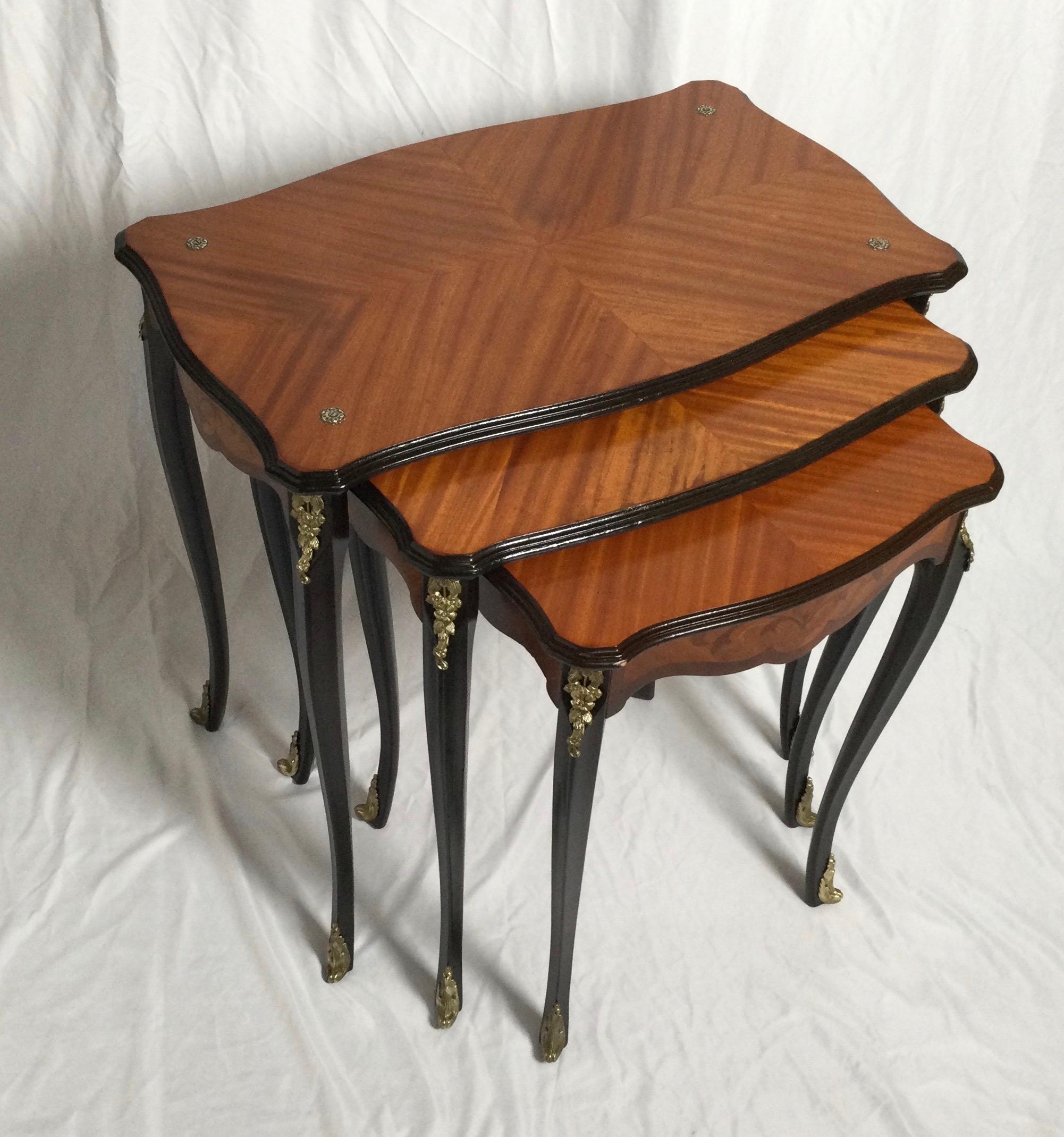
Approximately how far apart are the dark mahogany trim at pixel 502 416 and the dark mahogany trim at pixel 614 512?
0.20ft

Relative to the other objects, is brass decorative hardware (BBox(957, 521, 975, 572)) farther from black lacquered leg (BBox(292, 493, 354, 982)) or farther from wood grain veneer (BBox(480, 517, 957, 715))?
black lacquered leg (BBox(292, 493, 354, 982))

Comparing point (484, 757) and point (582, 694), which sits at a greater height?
point (582, 694)

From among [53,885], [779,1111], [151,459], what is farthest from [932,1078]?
[151,459]

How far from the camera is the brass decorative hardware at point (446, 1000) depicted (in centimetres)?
197

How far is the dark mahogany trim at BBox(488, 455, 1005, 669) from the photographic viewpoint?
1448 millimetres

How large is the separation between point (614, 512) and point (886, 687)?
0.58 meters

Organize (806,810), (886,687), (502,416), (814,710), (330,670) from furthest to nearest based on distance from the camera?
(806,810), (814,710), (886,687), (330,670), (502,416)

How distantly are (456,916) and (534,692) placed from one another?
65 centimetres

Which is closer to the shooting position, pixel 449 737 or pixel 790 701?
pixel 449 737

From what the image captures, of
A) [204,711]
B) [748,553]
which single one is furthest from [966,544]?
[204,711]

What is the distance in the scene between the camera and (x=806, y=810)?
2.29 m

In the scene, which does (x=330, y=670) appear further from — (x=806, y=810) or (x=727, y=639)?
(x=806, y=810)

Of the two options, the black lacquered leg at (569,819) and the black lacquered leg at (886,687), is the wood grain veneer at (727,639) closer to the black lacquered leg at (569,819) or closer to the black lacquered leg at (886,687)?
the black lacquered leg at (569,819)

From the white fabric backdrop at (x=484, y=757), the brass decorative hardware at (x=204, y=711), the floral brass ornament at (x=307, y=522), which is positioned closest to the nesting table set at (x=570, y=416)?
the floral brass ornament at (x=307, y=522)
